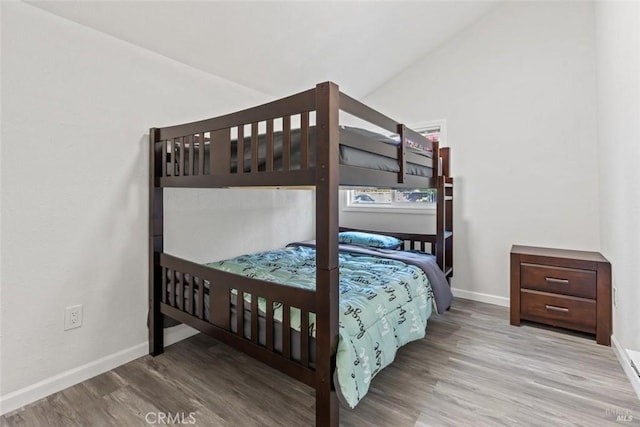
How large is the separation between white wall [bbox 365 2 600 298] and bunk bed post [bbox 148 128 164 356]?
267 cm

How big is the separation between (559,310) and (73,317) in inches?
130

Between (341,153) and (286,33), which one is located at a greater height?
(286,33)

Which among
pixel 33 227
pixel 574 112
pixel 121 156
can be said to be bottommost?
pixel 33 227

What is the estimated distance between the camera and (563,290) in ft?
7.97

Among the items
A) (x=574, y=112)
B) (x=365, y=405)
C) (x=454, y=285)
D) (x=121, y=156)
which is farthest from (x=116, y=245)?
(x=574, y=112)

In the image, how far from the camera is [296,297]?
4.59ft

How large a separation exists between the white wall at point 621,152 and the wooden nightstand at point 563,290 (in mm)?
88

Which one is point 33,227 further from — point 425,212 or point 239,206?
point 425,212

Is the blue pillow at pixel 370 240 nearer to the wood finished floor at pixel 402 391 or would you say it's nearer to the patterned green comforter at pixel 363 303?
the patterned green comforter at pixel 363 303

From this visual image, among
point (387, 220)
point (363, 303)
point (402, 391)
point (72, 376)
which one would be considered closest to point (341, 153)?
point (363, 303)

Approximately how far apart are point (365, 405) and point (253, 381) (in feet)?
2.12

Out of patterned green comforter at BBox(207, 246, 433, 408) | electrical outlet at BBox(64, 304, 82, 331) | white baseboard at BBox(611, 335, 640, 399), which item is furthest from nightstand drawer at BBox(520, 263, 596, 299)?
electrical outlet at BBox(64, 304, 82, 331)

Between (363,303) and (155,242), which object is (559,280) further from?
(155,242)

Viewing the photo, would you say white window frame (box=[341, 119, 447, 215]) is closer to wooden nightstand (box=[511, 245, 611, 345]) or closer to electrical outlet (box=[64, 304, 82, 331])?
wooden nightstand (box=[511, 245, 611, 345])
